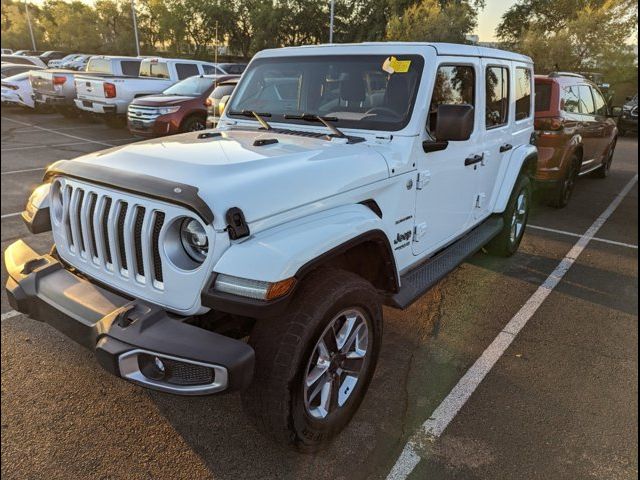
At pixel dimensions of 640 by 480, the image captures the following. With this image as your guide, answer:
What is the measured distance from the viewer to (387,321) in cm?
382

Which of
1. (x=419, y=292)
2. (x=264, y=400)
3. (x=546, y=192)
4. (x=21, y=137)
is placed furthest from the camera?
(x=21, y=137)

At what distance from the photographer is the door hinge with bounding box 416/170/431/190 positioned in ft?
10.3

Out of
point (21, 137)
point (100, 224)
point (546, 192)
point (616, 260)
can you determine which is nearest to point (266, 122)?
point (100, 224)

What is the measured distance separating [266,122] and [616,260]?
418cm

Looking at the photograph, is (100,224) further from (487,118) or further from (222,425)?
(487,118)

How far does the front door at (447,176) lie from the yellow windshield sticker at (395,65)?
233 mm

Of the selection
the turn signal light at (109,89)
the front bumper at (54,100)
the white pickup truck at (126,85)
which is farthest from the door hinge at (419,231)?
the front bumper at (54,100)

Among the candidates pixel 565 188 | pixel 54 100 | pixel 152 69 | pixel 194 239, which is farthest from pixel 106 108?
pixel 194 239

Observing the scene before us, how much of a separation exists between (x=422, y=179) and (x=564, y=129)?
4.51m

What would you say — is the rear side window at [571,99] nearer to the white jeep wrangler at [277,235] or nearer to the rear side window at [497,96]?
the rear side window at [497,96]

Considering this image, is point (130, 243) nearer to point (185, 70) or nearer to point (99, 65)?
point (185, 70)

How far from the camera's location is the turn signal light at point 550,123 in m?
6.50

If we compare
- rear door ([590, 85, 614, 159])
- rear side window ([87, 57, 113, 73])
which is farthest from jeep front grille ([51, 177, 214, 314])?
rear side window ([87, 57, 113, 73])

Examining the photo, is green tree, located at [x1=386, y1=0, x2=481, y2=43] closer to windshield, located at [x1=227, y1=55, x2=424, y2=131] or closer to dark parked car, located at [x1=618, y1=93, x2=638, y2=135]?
windshield, located at [x1=227, y1=55, x2=424, y2=131]
